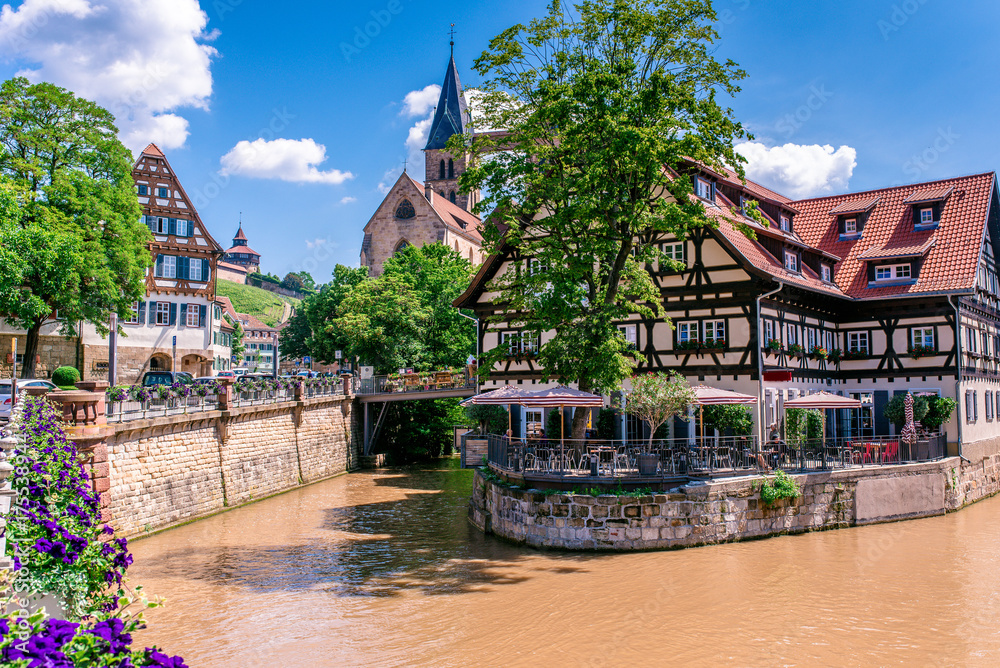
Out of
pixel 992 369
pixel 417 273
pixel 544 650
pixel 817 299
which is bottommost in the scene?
pixel 544 650

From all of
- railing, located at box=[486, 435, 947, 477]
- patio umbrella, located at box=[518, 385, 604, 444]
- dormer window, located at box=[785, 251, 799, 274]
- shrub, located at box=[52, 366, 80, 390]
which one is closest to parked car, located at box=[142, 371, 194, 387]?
shrub, located at box=[52, 366, 80, 390]

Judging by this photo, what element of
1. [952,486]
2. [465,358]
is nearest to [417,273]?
[465,358]

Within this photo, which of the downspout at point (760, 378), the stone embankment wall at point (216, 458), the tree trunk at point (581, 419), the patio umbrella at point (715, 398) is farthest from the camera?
the downspout at point (760, 378)

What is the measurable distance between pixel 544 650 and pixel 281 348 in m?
47.7

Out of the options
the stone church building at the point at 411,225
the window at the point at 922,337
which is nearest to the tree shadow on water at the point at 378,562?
the window at the point at 922,337

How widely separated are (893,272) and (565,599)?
65.1 feet

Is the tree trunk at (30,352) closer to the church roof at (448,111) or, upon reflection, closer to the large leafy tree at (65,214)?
the large leafy tree at (65,214)

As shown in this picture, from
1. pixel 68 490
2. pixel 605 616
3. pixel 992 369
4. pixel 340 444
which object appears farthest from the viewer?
pixel 340 444

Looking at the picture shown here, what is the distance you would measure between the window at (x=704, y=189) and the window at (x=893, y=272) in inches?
268

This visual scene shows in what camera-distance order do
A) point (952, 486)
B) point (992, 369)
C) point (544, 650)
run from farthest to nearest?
point (992, 369) → point (952, 486) → point (544, 650)

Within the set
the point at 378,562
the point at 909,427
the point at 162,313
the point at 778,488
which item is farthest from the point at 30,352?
the point at 909,427

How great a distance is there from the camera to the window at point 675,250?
24.9 metres

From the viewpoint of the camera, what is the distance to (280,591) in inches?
612

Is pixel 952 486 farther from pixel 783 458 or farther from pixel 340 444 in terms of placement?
pixel 340 444
